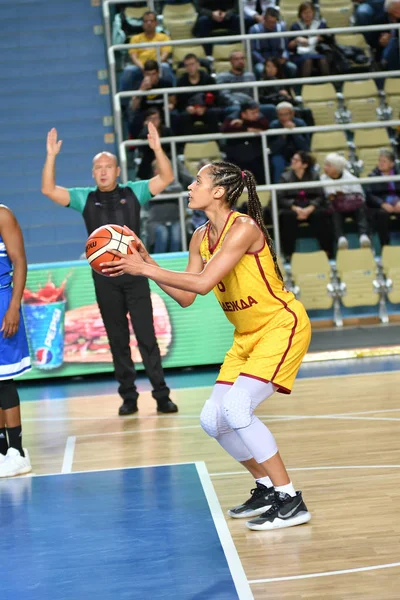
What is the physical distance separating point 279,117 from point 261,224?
7.62 m

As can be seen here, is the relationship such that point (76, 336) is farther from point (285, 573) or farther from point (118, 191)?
point (285, 573)

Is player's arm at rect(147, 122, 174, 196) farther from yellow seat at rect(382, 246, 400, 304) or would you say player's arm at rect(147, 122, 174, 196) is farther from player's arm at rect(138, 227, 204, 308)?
yellow seat at rect(382, 246, 400, 304)

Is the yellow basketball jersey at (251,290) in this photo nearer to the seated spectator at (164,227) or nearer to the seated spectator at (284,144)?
the seated spectator at (164,227)

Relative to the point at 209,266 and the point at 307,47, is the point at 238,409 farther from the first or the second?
the point at 307,47

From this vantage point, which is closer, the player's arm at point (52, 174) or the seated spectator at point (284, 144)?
the player's arm at point (52, 174)

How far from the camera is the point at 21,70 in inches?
573

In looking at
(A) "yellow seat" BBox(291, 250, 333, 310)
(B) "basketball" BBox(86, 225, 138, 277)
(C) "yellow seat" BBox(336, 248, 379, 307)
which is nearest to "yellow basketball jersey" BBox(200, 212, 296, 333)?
(B) "basketball" BBox(86, 225, 138, 277)

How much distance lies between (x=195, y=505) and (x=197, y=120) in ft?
25.8

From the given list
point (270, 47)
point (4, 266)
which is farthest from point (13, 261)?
point (270, 47)

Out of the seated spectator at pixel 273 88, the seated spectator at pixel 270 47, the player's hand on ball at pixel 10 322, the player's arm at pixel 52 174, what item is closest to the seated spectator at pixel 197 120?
the seated spectator at pixel 273 88

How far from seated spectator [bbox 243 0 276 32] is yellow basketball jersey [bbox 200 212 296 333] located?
1010cm

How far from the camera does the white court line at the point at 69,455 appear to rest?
6.18 m

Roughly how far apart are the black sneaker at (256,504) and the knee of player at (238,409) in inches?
21.5

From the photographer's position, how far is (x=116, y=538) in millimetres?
4594
